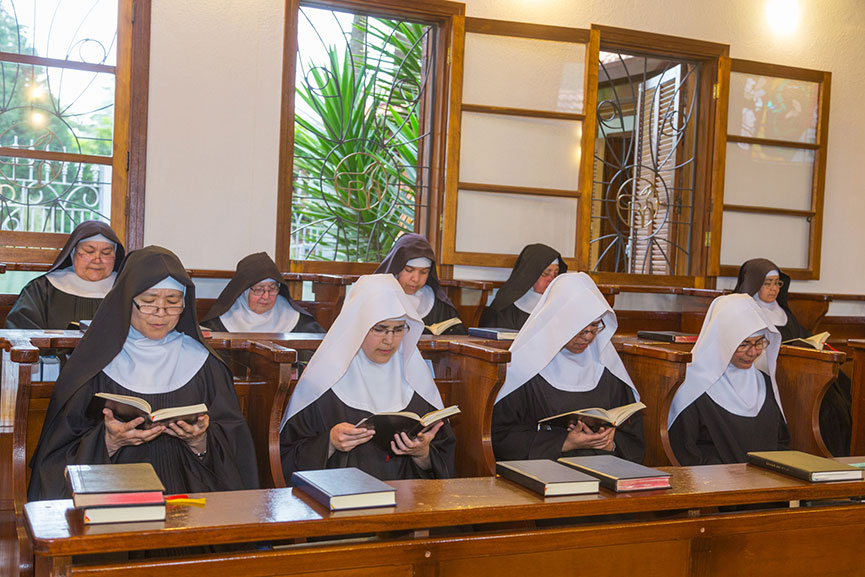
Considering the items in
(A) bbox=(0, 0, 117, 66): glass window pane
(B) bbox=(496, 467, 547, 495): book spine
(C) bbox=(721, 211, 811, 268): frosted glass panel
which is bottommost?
(B) bbox=(496, 467, 547, 495): book spine

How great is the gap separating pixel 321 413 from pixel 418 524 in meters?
1.28

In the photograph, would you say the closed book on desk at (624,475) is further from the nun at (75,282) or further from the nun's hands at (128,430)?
the nun at (75,282)

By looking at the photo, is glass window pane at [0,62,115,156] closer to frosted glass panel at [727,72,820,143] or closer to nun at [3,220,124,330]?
nun at [3,220,124,330]

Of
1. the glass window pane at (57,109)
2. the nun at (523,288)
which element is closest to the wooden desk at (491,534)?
the nun at (523,288)

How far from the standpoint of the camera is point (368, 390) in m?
3.39

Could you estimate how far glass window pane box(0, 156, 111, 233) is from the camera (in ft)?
17.3

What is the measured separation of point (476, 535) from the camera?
7.24ft

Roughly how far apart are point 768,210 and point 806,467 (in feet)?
15.9

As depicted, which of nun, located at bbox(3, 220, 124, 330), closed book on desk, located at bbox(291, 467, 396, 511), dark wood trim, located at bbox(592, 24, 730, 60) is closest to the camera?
closed book on desk, located at bbox(291, 467, 396, 511)

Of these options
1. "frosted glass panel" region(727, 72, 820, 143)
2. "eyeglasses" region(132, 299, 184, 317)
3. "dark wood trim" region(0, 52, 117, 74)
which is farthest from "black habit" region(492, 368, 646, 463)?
"frosted glass panel" region(727, 72, 820, 143)

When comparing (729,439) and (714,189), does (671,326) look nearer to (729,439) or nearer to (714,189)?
(714,189)

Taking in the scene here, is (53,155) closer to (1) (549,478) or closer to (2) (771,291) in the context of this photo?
(1) (549,478)

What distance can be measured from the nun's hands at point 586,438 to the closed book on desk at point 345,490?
1378 mm

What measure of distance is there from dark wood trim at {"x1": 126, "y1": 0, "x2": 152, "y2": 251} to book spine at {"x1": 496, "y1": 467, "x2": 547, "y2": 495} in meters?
3.68
